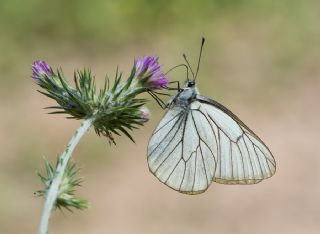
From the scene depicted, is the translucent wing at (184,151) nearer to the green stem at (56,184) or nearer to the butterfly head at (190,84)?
the butterfly head at (190,84)

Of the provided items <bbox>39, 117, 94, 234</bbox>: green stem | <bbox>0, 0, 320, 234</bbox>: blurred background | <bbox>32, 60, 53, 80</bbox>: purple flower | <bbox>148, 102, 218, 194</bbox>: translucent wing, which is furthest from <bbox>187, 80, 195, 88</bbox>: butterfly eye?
<bbox>0, 0, 320, 234</bbox>: blurred background

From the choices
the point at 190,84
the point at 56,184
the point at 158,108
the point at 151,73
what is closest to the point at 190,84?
the point at 190,84

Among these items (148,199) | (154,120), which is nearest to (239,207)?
(148,199)

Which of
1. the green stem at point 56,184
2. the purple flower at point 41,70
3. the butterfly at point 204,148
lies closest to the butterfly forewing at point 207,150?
the butterfly at point 204,148

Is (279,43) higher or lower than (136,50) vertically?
higher

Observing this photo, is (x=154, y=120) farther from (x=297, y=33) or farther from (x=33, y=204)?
(x=297, y=33)

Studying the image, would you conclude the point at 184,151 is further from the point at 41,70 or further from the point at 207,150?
the point at 41,70
